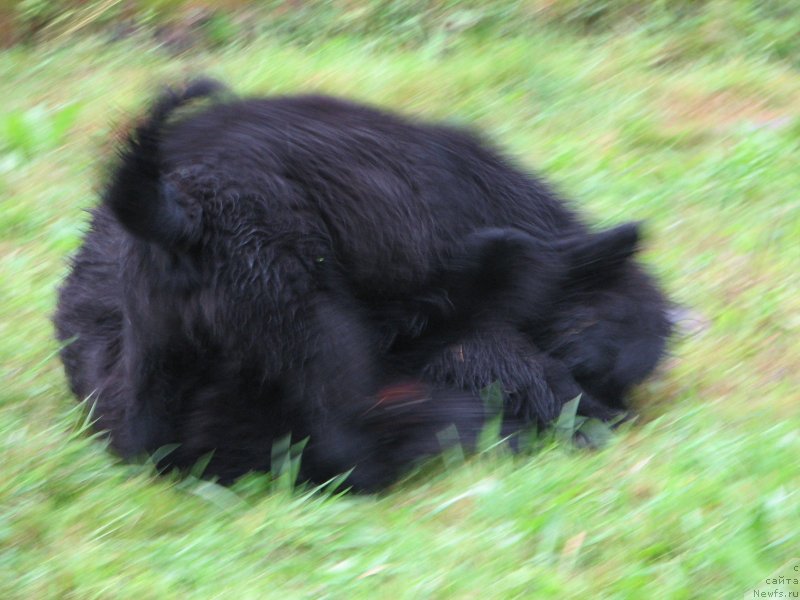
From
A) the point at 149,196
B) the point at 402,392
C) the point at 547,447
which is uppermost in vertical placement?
the point at 149,196

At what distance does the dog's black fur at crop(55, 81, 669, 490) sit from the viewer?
10.1ft

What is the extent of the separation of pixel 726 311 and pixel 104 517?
249 centimetres

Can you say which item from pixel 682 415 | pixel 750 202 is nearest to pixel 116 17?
pixel 750 202

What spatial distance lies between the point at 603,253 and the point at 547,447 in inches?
24.9

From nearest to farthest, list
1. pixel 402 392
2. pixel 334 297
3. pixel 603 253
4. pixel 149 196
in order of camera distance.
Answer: pixel 149 196
pixel 334 297
pixel 402 392
pixel 603 253

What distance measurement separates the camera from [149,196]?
298 cm

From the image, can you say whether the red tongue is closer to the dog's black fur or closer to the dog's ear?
the dog's black fur

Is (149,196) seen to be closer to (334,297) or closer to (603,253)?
(334,297)

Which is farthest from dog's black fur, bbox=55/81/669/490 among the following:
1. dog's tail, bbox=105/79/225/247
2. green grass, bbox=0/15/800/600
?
green grass, bbox=0/15/800/600

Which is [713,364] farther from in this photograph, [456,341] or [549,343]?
[456,341]

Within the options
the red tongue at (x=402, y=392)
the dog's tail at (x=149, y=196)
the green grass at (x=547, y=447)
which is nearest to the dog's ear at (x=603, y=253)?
the green grass at (x=547, y=447)

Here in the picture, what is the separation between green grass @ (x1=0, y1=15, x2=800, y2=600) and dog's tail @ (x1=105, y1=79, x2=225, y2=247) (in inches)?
29.7

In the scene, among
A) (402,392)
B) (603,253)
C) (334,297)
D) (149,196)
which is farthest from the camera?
(603,253)

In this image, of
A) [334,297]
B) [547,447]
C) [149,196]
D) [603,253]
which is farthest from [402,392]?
[149,196]
